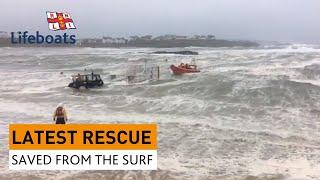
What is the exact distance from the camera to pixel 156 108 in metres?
25.6

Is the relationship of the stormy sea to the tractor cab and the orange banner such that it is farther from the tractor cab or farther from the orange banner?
the orange banner

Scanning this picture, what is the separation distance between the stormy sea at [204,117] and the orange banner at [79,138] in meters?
1.22

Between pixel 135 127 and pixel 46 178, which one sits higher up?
pixel 135 127

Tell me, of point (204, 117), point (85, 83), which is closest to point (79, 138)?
point (204, 117)

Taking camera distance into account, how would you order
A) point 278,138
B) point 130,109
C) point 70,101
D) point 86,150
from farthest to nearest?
point 70,101 → point 130,109 → point 278,138 → point 86,150

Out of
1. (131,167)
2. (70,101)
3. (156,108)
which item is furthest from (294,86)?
(131,167)

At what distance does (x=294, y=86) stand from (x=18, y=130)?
2563 cm

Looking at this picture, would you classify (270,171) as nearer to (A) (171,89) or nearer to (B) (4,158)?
(B) (4,158)

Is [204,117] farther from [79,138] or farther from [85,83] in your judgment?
[85,83]

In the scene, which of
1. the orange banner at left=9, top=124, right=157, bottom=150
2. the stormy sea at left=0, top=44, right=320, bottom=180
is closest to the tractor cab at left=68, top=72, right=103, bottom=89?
the stormy sea at left=0, top=44, right=320, bottom=180

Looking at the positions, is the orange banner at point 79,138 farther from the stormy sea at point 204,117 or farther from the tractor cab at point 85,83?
the tractor cab at point 85,83

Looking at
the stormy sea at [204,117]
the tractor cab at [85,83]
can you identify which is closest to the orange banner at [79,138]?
the stormy sea at [204,117]

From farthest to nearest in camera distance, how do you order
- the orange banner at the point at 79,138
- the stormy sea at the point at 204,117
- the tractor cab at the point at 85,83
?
the tractor cab at the point at 85,83
the stormy sea at the point at 204,117
the orange banner at the point at 79,138

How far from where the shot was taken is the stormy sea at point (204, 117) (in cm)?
1378
